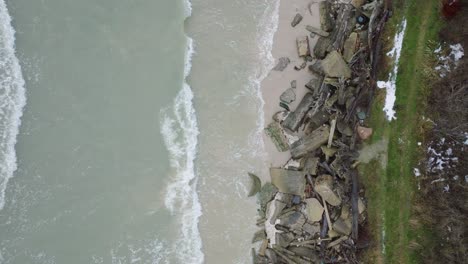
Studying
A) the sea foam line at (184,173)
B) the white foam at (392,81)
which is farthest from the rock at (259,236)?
the white foam at (392,81)

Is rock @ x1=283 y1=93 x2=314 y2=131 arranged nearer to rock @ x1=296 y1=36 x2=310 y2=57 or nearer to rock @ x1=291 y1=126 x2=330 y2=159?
rock @ x1=291 y1=126 x2=330 y2=159

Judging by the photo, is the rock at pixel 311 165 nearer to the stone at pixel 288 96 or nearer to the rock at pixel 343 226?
the rock at pixel 343 226

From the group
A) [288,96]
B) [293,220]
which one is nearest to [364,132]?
[288,96]

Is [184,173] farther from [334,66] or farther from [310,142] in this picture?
[334,66]

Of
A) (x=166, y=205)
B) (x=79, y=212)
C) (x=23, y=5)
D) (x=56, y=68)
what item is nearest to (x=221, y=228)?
(x=166, y=205)

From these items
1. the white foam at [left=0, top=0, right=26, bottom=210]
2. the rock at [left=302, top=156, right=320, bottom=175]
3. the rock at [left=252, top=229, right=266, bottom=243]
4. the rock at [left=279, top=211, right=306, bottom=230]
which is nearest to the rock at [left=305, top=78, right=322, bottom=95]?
the rock at [left=302, top=156, right=320, bottom=175]

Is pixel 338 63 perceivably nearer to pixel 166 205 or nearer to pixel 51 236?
pixel 166 205
